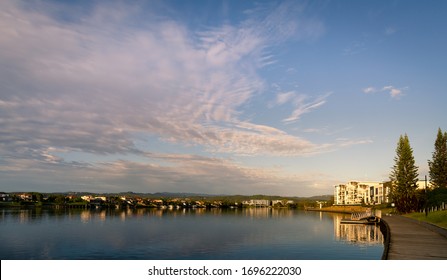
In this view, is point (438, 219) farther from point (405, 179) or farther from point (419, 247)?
point (405, 179)

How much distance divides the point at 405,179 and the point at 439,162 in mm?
18731

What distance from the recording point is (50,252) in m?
44.9

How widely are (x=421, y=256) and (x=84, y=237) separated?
50.4 m

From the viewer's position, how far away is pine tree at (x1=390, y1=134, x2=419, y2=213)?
9681 centimetres

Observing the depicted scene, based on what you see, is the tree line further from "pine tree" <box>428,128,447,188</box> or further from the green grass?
the green grass

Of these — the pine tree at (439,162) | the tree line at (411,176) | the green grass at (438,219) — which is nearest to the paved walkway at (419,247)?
the green grass at (438,219)

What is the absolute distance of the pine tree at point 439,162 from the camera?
355ft

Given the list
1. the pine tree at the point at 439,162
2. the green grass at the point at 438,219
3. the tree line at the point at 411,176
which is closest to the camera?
the green grass at the point at 438,219

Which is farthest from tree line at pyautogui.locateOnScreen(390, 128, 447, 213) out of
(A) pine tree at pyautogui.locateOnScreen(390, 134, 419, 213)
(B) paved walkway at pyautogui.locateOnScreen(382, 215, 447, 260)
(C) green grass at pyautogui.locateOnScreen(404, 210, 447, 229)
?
(B) paved walkway at pyautogui.locateOnScreen(382, 215, 447, 260)

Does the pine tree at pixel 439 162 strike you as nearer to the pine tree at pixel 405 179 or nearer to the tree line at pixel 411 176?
the tree line at pixel 411 176

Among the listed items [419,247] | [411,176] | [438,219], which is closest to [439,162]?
[411,176]
